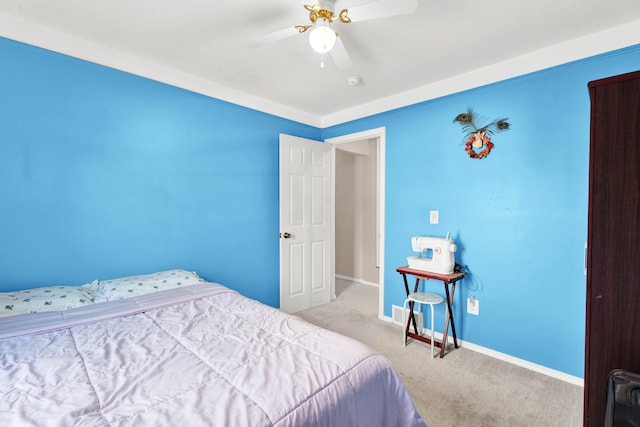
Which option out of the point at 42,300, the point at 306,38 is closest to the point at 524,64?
the point at 306,38

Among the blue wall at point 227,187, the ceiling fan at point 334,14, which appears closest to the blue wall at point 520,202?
the blue wall at point 227,187

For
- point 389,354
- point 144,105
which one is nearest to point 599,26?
point 389,354

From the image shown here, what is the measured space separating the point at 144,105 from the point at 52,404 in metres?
2.18

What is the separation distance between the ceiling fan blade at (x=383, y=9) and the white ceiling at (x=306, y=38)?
6 cm

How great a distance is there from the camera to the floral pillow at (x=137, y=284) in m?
1.89

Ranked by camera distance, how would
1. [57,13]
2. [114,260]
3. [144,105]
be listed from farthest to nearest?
[144,105] → [114,260] → [57,13]

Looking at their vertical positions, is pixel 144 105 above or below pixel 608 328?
above

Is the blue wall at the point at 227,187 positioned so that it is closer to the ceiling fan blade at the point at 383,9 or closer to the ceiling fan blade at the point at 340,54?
the ceiling fan blade at the point at 340,54

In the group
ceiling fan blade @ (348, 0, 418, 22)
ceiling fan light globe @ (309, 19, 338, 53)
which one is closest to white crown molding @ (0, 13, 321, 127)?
ceiling fan light globe @ (309, 19, 338, 53)

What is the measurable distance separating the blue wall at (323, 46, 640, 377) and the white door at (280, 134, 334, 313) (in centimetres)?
114

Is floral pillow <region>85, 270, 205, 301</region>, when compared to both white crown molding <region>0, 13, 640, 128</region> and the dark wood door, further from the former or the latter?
the dark wood door

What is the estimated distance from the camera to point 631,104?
0.95 meters

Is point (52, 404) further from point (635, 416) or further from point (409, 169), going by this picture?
point (409, 169)

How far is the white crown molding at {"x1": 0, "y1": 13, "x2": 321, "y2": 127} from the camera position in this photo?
71.8 inches
